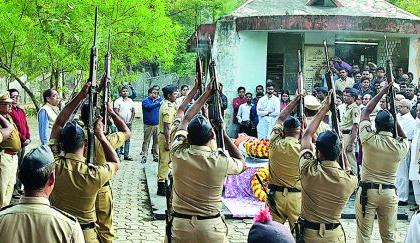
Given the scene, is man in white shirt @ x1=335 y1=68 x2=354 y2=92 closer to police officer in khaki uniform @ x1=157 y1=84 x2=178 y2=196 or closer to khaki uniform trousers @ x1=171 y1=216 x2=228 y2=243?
police officer in khaki uniform @ x1=157 y1=84 x2=178 y2=196

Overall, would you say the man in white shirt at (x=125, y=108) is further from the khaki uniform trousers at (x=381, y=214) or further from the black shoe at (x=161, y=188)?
the khaki uniform trousers at (x=381, y=214)

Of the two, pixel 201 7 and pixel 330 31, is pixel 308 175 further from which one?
pixel 201 7

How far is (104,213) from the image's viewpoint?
22.8ft

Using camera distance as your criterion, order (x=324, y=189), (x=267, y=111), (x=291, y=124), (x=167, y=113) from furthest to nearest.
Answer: (x=267, y=111), (x=167, y=113), (x=291, y=124), (x=324, y=189)

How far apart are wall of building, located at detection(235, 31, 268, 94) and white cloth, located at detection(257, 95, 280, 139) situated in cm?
225

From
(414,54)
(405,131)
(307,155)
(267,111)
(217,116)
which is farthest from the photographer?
(414,54)

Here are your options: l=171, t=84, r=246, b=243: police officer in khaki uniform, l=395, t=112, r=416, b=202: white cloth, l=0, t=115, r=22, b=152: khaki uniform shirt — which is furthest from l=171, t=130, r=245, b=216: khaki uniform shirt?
l=395, t=112, r=416, b=202: white cloth

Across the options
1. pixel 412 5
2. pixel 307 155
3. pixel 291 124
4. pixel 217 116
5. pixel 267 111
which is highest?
pixel 412 5

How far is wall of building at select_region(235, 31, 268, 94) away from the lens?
18703 millimetres

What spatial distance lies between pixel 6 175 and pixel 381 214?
5.10m

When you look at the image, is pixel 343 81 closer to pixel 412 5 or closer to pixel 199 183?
pixel 199 183

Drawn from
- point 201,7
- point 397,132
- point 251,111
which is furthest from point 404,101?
point 201,7

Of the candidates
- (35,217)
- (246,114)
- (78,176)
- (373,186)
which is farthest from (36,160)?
(246,114)

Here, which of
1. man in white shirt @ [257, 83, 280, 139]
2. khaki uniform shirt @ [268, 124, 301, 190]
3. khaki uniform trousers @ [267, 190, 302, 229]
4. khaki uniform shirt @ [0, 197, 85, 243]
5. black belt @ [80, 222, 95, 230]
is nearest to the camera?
khaki uniform shirt @ [0, 197, 85, 243]
